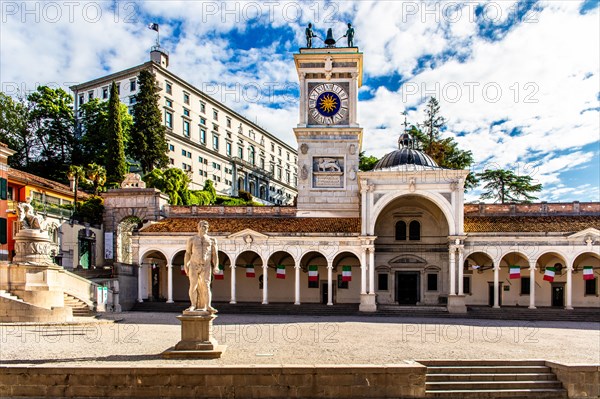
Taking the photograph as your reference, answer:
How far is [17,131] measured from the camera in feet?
176

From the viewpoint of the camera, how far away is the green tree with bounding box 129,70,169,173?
56.5 meters

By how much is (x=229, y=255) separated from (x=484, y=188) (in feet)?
115

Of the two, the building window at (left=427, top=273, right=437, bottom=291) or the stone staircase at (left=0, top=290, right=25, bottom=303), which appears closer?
the stone staircase at (left=0, top=290, right=25, bottom=303)

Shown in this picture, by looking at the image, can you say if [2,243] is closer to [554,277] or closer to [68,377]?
[68,377]

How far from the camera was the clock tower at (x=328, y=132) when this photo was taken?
129 ft

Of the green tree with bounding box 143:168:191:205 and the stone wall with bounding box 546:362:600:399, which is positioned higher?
the green tree with bounding box 143:168:191:205

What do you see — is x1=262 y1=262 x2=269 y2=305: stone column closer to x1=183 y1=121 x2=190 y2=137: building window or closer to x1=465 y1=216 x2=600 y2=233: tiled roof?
x1=465 y1=216 x2=600 y2=233: tiled roof

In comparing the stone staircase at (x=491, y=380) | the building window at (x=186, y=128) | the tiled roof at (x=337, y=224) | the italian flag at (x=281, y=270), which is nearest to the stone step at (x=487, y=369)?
the stone staircase at (x=491, y=380)

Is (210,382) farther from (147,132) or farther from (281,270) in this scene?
(147,132)

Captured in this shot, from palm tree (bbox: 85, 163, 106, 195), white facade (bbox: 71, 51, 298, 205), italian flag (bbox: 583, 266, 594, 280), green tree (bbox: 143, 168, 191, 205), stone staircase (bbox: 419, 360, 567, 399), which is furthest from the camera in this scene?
white facade (bbox: 71, 51, 298, 205)

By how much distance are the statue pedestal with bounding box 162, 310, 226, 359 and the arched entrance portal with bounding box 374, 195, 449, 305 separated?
82.1 ft

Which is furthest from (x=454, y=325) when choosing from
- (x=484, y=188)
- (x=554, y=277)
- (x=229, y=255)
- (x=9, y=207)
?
(x=484, y=188)

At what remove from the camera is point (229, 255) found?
116 ft

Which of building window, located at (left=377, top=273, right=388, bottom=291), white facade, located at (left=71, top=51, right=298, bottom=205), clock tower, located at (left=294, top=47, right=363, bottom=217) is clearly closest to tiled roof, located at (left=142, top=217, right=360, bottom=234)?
clock tower, located at (left=294, top=47, right=363, bottom=217)
